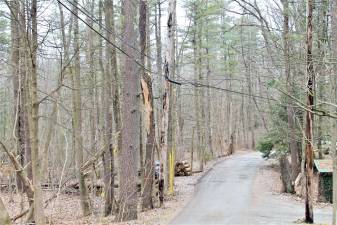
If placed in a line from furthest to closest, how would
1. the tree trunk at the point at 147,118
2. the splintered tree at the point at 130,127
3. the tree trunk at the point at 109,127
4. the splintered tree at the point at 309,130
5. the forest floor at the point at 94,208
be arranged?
the tree trunk at the point at 109,127
the tree trunk at the point at 147,118
the forest floor at the point at 94,208
the splintered tree at the point at 130,127
the splintered tree at the point at 309,130

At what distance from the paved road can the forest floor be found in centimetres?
43

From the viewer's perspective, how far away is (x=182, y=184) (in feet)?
77.3

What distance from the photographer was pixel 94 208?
17.5 metres

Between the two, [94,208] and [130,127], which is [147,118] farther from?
[94,208]

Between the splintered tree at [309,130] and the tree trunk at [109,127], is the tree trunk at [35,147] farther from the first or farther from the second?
the tree trunk at [109,127]

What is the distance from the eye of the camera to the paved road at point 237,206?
571 inches

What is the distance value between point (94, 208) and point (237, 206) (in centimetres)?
527

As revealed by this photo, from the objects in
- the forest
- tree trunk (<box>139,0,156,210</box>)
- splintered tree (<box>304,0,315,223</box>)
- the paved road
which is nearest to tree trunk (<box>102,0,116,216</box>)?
the forest

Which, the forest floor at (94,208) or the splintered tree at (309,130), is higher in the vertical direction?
the splintered tree at (309,130)

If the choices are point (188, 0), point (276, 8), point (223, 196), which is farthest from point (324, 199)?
point (188, 0)

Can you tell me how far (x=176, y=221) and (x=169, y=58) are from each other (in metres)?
6.15

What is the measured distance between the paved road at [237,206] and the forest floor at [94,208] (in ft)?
1.42

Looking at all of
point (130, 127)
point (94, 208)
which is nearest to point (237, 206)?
point (94, 208)

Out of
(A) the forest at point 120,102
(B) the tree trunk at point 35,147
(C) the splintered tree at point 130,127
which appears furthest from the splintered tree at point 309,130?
(B) the tree trunk at point 35,147
